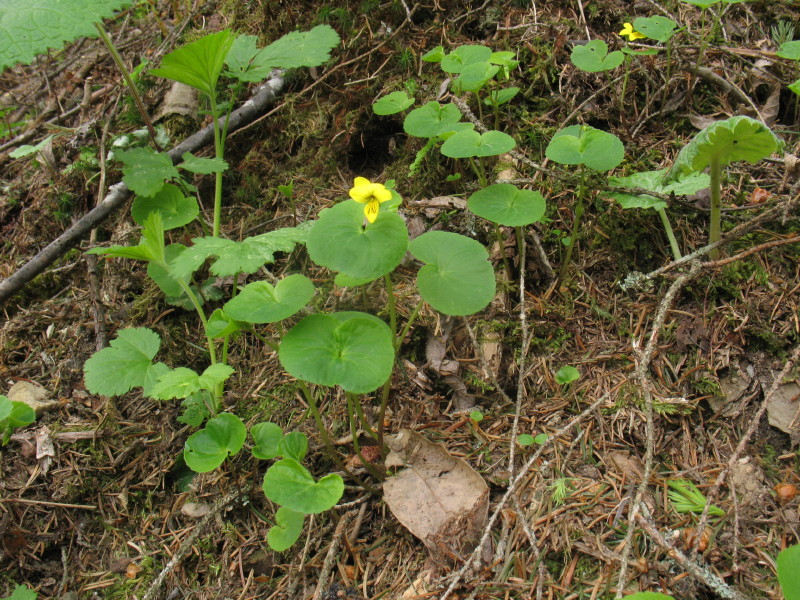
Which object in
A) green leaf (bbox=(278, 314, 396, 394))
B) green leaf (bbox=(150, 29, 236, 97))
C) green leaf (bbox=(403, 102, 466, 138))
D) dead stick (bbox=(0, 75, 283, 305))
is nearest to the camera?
green leaf (bbox=(278, 314, 396, 394))

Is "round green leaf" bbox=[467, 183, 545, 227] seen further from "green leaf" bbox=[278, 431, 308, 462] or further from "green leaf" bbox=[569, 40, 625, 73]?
"green leaf" bbox=[278, 431, 308, 462]

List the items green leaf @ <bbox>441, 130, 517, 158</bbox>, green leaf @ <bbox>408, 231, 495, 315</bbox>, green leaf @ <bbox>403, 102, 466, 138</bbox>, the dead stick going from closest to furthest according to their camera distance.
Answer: green leaf @ <bbox>408, 231, 495, 315</bbox>, green leaf @ <bbox>441, 130, 517, 158</bbox>, green leaf @ <bbox>403, 102, 466, 138</bbox>, the dead stick

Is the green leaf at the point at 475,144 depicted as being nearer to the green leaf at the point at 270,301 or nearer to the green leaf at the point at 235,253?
the green leaf at the point at 235,253

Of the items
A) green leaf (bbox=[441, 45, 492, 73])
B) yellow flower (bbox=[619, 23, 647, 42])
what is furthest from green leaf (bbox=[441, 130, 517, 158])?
yellow flower (bbox=[619, 23, 647, 42])

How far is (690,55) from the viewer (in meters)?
2.73

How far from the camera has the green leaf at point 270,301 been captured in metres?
1.70

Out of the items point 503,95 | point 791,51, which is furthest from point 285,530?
point 791,51

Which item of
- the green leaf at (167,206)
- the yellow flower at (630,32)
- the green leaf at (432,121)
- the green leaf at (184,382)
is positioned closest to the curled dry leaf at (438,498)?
the green leaf at (184,382)

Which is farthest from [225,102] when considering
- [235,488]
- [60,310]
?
[235,488]

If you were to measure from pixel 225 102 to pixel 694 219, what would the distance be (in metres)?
2.59

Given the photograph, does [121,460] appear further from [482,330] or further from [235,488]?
[482,330]

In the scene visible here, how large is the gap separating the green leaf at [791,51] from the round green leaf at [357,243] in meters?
1.99

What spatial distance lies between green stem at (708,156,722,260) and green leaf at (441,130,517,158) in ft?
2.52

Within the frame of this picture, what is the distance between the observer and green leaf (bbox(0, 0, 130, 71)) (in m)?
2.08
